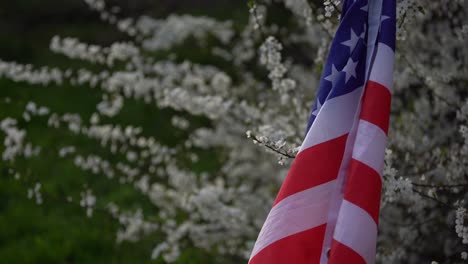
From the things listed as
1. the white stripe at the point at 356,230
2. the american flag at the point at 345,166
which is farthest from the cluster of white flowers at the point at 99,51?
the white stripe at the point at 356,230

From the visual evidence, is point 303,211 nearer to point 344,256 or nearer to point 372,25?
point 344,256

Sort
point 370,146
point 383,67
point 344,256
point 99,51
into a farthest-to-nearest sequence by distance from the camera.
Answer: point 99,51 < point 383,67 < point 370,146 < point 344,256

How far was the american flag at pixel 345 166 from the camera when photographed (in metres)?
1.59

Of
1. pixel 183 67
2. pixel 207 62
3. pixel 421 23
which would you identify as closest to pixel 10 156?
pixel 183 67

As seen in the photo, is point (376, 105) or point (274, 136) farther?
point (274, 136)

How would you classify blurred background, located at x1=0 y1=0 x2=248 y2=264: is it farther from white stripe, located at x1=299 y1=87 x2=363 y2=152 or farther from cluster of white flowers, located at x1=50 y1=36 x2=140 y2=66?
white stripe, located at x1=299 y1=87 x2=363 y2=152

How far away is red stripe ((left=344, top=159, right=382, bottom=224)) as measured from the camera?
1.60 meters

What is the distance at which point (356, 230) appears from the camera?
1.58 meters

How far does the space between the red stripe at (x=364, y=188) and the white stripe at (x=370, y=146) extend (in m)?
0.02

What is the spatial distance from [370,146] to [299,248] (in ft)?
1.16

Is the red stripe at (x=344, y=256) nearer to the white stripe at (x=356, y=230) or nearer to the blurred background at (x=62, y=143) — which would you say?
the white stripe at (x=356, y=230)

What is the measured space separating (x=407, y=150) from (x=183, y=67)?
1736mm

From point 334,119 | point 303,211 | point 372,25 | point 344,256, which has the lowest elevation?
point 344,256

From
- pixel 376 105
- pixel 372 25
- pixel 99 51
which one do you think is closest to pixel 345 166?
pixel 376 105
